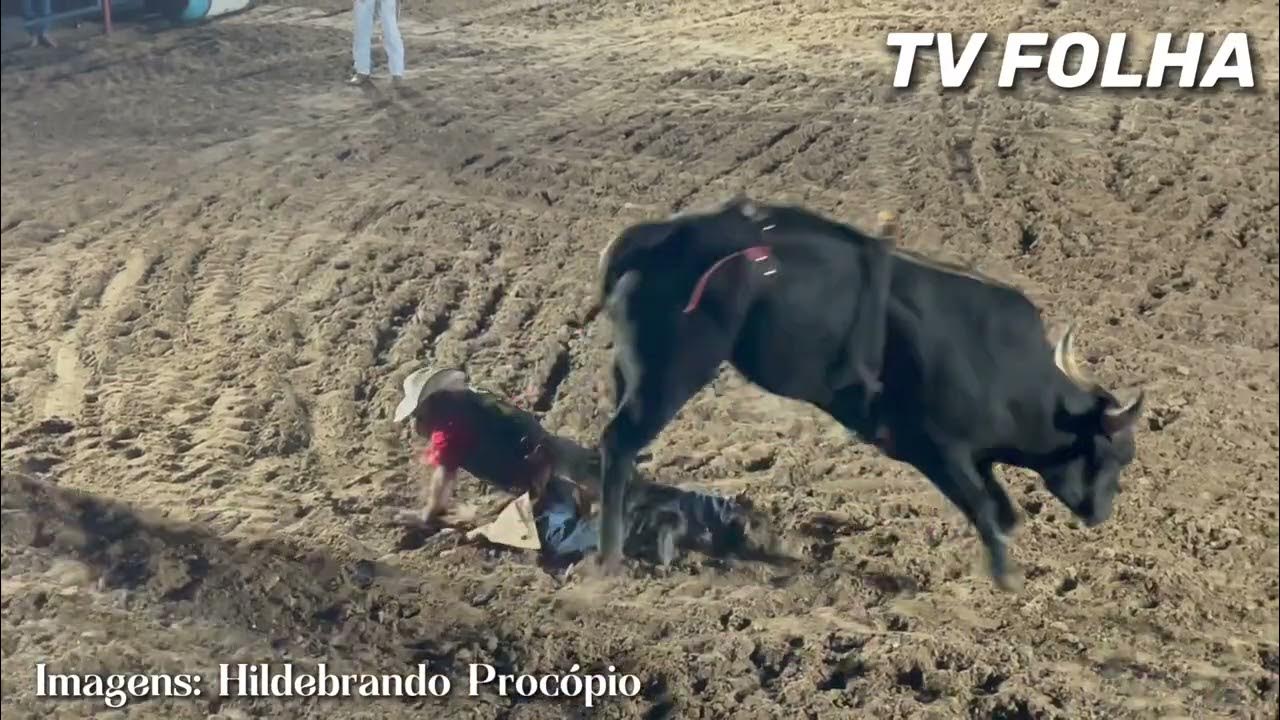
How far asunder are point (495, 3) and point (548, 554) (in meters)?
1.37

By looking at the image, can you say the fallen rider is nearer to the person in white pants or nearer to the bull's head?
the bull's head

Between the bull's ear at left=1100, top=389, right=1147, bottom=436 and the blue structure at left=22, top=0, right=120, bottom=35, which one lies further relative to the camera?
the blue structure at left=22, top=0, right=120, bottom=35

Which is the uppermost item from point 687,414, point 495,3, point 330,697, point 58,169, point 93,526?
point 495,3

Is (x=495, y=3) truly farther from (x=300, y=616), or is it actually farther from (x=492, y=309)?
(x=300, y=616)

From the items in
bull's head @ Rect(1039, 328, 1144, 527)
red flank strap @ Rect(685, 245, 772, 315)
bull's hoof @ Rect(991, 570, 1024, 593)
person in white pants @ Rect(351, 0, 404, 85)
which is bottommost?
bull's hoof @ Rect(991, 570, 1024, 593)

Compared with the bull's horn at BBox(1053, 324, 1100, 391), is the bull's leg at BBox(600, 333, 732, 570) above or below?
below

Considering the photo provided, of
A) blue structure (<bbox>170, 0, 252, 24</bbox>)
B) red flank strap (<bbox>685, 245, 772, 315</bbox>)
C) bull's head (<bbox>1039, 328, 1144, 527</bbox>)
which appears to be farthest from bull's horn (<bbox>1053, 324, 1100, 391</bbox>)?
blue structure (<bbox>170, 0, 252, 24</bbox>)

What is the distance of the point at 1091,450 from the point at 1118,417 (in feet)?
0.30

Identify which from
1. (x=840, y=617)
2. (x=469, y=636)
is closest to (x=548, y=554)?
(x=469, y=636)

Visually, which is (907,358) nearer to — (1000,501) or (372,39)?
(1000,501)

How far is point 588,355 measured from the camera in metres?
3.13

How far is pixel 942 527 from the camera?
9.50 ft

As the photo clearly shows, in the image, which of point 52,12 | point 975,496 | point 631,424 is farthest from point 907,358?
point 52,12

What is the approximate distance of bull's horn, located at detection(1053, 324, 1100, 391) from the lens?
9.29ft
